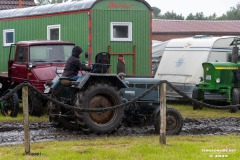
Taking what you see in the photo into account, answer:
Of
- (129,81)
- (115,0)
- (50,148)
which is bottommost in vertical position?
(50,148)

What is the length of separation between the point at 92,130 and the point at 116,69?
7.60 meters

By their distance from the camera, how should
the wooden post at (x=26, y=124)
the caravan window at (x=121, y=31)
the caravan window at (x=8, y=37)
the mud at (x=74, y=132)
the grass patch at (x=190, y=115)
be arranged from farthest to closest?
the caravan window at (x=8, y=37), the caravan window at (x=121, y=31), the grass patch at (x=190, y=115), the mud at (x=74, y=132), the wooden post at (x=26, y=124)

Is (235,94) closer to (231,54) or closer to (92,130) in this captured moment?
(231,54)

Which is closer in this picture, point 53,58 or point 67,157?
point 67,157

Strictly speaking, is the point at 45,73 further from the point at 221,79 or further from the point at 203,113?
the point at 221,79

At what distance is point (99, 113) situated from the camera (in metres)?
13.4

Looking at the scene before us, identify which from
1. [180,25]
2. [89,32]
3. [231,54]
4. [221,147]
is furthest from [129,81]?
[180,25]

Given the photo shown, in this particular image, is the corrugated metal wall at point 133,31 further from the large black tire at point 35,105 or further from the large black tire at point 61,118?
the large black tire at point 61,118

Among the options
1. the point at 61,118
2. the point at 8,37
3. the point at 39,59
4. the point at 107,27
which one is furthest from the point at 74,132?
the point at 8,37

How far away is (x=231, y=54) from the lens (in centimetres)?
2145

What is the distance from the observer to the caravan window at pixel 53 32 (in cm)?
2152

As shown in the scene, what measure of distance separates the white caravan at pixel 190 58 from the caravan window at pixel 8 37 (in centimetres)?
520

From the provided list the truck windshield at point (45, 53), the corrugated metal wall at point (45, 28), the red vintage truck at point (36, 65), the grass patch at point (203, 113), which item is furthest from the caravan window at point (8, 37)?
the grass patch at point (203, 113)

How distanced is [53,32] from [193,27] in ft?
103
